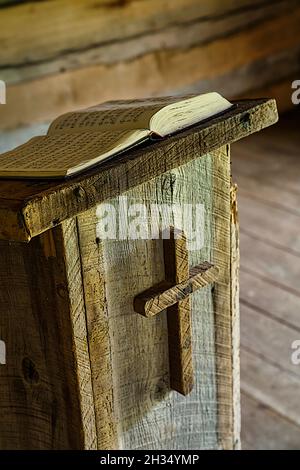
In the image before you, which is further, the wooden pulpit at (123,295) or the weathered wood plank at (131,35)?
the weathered wood plank at (131,35)

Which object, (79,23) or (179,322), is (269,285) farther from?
(79,23)

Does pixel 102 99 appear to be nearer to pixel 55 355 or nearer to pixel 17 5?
pixel 17 5

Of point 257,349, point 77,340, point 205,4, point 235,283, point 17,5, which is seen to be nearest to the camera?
Result: point 77,340

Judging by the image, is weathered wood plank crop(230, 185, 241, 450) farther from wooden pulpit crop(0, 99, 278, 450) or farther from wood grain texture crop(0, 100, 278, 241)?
wood grain texture crop(0, 100, 278, 241)

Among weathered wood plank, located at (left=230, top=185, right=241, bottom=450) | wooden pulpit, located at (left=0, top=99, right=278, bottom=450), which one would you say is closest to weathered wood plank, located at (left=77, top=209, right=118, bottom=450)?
wooden pulpit, located at (left=0, top=99, right=278, bottom=450)

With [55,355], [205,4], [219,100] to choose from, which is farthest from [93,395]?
[205,4]

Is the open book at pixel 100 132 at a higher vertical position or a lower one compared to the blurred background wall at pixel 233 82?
lower

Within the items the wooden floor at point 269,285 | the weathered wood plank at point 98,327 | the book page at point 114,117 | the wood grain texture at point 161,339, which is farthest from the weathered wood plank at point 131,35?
the weathered wood plank at point 98,327

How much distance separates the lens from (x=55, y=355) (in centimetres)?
113

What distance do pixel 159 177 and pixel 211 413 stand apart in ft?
1.74

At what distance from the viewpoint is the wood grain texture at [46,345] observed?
3.46 feet

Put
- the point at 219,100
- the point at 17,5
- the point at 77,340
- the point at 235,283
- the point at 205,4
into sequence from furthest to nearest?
the point at 205,4 → the point at 17,5 → the point at 235,283 → the point at 219,100 → the point at 77,340

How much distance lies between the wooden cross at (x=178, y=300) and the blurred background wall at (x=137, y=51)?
2007 millimetres

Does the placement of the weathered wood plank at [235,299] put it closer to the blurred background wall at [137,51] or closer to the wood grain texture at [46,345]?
the wood grain texture at [46,345]
